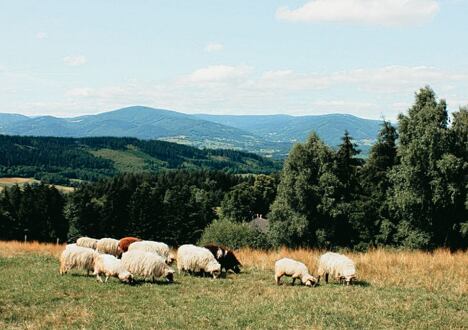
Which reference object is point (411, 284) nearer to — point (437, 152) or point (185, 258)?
point (185, 258)

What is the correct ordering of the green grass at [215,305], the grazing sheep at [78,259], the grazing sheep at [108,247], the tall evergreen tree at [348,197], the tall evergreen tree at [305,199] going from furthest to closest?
1. the tall evergreen tree at [305,199]
2. the tall evergreen tree at [348,197]
3. the grazing sheep at [108,247]
4. the grazing sheep at [78,259]
5. the green grass at [215,305]

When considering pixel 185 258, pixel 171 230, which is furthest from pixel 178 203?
pixel 185 258

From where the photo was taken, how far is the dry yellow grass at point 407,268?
19266mm

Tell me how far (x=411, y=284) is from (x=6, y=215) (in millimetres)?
93793

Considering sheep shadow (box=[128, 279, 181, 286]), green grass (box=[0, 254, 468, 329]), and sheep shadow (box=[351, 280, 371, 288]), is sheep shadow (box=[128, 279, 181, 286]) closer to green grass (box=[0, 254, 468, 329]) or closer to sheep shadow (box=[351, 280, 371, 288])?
green grass (box=[0, 254, 468, 329])

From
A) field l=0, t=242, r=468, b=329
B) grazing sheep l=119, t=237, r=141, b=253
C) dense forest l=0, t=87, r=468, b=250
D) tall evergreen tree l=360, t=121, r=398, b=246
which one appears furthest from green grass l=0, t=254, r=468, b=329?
tall evergreen tree l=360, t=121, r=398, b=246

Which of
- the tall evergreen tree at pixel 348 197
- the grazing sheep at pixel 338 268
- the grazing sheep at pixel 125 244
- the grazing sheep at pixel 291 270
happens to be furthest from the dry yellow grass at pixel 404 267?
the tall evergreen tree at pixel 348 197

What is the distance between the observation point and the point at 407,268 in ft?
70.9

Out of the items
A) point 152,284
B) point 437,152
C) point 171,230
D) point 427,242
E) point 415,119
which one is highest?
point 415,119

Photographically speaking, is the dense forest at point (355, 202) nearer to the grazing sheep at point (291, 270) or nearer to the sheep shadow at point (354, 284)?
the sheep shadow at point (354, 284)

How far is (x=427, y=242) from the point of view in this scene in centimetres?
4122

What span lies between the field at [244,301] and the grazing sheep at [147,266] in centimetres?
46

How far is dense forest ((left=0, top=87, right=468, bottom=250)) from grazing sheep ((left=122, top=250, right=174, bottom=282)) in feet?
89.1

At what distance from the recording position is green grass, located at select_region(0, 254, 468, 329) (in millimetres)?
13297
